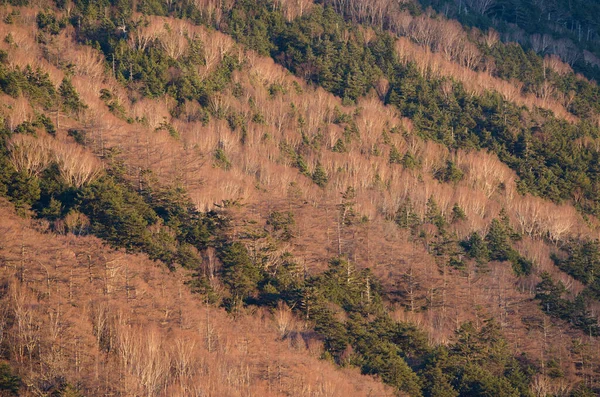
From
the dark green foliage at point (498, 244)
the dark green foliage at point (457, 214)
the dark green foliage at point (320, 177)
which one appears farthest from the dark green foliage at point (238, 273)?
the dark green foliage at point (457, 214)

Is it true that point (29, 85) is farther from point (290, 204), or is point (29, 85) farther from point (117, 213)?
point (290, 204)

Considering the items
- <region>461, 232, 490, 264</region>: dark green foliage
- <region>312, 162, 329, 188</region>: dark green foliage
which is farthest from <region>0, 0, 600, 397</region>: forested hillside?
<region>312, 162, 329, 188</region>: dark green foliage

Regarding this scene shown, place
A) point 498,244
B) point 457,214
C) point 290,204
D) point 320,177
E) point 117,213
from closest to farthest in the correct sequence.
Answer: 1. point 117,213
2. point 290,204
3. point 498,244
4. point 320,177
5. point 457,214

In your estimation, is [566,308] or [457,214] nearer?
[566,308]

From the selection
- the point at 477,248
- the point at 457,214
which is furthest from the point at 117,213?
the point at 457,214

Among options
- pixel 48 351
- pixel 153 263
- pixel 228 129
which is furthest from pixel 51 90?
pixel 48 351

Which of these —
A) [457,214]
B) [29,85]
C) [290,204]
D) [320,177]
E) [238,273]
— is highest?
[29,85]

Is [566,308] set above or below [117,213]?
below

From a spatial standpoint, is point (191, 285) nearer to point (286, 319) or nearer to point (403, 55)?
point (286, 319)

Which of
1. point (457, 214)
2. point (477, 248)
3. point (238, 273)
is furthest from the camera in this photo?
point (457, 214)
